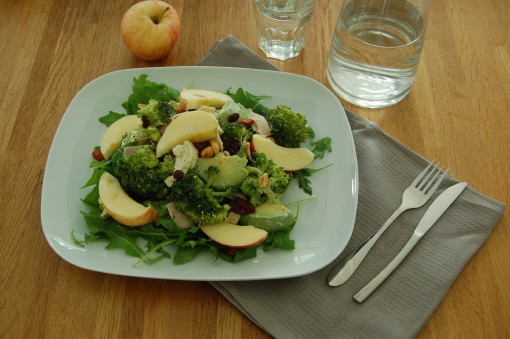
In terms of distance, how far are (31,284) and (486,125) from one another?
1.56 meters

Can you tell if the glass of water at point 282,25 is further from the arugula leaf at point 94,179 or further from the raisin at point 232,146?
the arugula leaf at point 94,179

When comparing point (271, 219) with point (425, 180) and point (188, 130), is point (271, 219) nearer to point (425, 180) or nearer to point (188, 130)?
point (188, 130)

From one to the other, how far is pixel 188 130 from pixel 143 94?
33 centimetres

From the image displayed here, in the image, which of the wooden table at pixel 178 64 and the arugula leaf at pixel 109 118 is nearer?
the wooden table at pixel 178 64

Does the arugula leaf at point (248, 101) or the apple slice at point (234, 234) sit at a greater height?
the arugula leaf at point (248, 101)

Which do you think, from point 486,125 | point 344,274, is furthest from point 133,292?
point 486,125

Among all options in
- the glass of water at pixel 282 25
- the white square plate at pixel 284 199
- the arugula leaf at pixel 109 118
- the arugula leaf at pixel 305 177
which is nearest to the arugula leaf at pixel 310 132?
the white square plate at pixel 284 199

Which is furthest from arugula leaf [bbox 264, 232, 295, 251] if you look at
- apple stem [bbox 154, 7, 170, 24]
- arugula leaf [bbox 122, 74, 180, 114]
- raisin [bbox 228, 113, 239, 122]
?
apple stem [bbox 154, 7, 170, 24]

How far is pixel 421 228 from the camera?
1.51 metres

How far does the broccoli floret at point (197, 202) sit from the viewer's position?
1353mm

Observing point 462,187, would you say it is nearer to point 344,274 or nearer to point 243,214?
point 344,274

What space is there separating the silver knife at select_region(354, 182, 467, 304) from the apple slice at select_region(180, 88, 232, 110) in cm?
70

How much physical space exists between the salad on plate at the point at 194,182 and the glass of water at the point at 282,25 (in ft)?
1.62

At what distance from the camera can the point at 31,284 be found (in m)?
1.41
